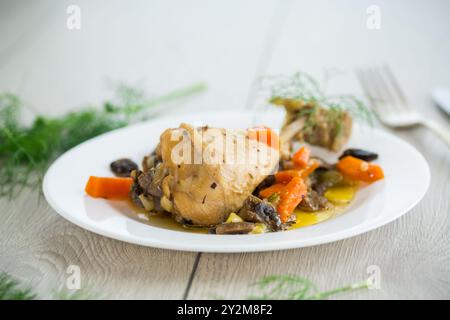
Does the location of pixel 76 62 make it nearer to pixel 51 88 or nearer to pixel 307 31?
pixel 51 88

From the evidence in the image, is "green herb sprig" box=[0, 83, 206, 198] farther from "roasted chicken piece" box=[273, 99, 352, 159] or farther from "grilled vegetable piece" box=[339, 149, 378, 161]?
"grilled vegetable piece" box=[339, 149, 378, 161]

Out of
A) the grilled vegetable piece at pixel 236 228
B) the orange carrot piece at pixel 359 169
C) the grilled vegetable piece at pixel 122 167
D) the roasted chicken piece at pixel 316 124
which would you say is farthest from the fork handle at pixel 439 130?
the grilled vegetable piece at pixel 122 167

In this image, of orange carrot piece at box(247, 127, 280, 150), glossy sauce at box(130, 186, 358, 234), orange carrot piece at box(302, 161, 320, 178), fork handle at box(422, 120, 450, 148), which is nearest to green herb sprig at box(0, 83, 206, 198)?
glossy sauce at box(130, 186, 358, 234)

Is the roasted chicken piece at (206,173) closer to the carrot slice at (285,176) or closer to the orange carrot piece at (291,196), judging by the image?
the orange carrot piece at (291,196)

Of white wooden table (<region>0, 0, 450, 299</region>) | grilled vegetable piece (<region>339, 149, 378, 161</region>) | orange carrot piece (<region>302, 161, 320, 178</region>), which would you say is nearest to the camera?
white wooden table (<region>0, 0, 450, 299</region>)

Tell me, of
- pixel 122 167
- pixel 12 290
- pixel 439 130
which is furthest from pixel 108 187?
pixel 439 130
